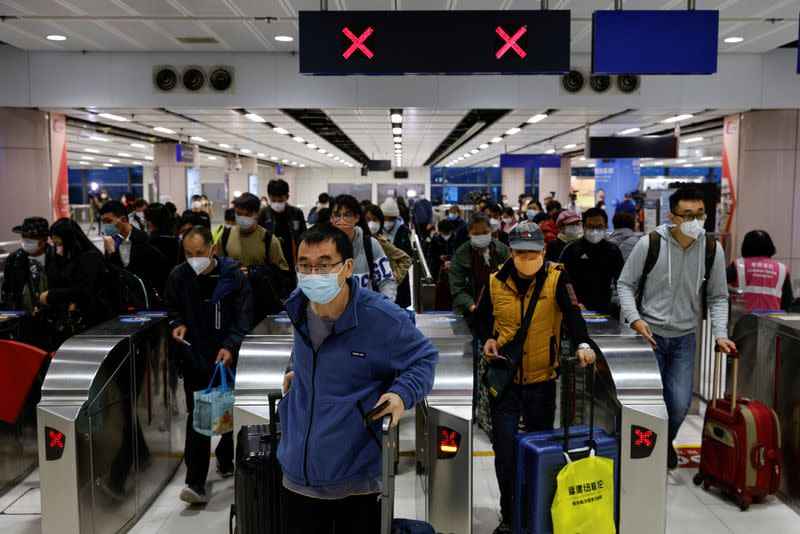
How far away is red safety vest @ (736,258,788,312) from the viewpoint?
17.5 ft

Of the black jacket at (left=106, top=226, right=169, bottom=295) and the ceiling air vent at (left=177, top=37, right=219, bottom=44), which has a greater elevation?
the ceiling air vent at (left=177, top=37, right=219, bottom=44)

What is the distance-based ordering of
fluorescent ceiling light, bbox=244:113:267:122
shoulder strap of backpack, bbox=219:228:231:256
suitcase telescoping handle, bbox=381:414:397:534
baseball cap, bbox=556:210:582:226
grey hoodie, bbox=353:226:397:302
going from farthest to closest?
fluorescent ceiling light, bbox=244:113:267:122, baseball cap, bbox=556:210:582:226, shoulder strap of backpack, bbox=219:228:231:256, grey hoodie, bbox=353:226:397:302, suitcase telescoping handle, bbox=381:414:397:534

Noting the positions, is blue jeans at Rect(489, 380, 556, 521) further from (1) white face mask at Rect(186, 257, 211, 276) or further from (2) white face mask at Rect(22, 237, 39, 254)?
(2) white face mask at Rect(22, 237, 39, 254)

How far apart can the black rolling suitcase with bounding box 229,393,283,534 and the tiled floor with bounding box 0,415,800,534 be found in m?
1.56

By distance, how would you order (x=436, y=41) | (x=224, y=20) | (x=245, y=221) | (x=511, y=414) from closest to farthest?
(x=511, y=414) < (x=436, y=41) < (x=245, y=221) < (x=224, y=20)

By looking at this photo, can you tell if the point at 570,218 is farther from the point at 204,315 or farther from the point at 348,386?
the point at 348,386

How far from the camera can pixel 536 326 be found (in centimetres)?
351

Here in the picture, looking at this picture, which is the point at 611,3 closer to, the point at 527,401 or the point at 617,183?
the point at 527,401

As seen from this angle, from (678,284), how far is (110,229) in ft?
15.9

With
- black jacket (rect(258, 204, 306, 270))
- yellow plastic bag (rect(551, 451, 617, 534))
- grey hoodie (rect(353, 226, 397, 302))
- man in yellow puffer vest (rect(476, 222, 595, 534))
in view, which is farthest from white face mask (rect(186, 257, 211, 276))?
black jacket (rect(258, 204, 306, 270))

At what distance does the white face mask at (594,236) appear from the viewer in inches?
202

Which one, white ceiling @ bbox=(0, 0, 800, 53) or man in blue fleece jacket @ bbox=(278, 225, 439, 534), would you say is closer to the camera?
man in blue fleece jacket @ bbox=(278, 225, 439, 534)

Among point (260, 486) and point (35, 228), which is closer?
point (260, 486)

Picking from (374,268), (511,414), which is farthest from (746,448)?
(374,268)
